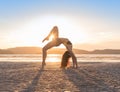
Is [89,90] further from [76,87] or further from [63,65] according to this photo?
[63,65]

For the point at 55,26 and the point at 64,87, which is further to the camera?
the point at 55,26

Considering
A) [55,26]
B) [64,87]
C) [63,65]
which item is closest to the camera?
[64,87]

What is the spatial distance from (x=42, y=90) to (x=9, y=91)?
112cm

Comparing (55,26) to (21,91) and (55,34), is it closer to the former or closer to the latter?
(55,34)

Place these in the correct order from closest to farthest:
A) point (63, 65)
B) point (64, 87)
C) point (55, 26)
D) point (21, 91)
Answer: point (21, 91) → point (64, 87) → point (55, 26) → point (63, 65)

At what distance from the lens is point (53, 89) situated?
39.0 ft

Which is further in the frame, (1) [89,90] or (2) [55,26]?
(2) [55,26]

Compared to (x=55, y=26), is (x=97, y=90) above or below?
below

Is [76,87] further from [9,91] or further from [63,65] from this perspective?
[63,65]

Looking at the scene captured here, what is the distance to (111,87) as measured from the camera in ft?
41.1

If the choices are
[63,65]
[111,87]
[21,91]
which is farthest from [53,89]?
[63,65]

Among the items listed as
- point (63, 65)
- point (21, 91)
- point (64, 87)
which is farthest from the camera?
point (63, 65)

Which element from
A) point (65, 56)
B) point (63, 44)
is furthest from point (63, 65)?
point (63, 44)

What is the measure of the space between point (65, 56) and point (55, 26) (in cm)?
343
